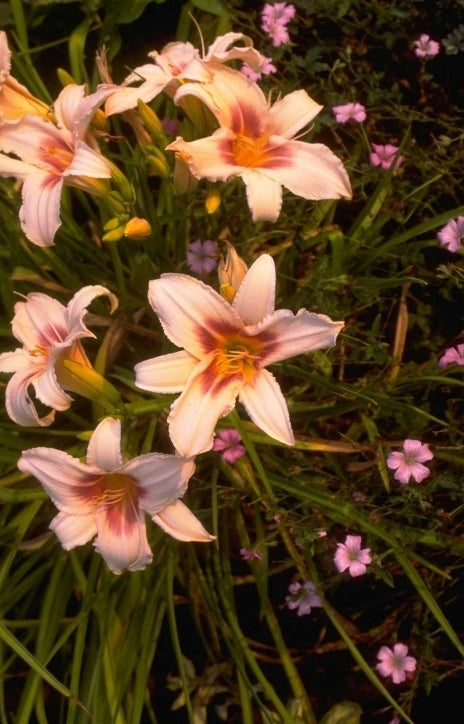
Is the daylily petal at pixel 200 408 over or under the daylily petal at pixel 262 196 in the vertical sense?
under

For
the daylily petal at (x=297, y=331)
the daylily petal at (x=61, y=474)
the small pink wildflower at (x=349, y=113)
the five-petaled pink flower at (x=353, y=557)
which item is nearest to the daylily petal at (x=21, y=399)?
the daylily petal at (x=61, y=474)

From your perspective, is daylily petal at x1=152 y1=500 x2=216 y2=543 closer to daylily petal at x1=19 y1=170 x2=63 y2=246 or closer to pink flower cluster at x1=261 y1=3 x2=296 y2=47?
daylily petal at x1=19 y1=170 x2=63 y2=246

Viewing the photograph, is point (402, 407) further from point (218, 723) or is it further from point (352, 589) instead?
point (218, 723)

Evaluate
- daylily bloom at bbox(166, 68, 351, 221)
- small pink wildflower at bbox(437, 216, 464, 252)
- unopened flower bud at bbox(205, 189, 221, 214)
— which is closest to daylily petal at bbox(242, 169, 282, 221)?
daylily bloom at bbox(166, 68, 351, 221)

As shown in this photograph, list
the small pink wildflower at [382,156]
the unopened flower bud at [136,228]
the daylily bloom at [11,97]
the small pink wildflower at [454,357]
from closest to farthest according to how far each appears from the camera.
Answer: the unopened flower bud at [136,228] < the daylily bloom at [11,97] < the small pink wildflower at [454,357] < the small pink wildflower at [382,156]

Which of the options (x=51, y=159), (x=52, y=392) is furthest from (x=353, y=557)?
(x=51, y=159)

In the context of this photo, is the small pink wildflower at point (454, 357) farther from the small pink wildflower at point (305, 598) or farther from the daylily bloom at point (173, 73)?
the daylily bloom at point (173, 73)

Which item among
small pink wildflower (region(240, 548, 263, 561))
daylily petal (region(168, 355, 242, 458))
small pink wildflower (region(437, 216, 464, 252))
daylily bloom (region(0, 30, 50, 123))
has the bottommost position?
small pink wildflower (region(240, 548, 263, 561))

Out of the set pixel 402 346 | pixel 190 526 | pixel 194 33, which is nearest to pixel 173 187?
pixel 190 526
